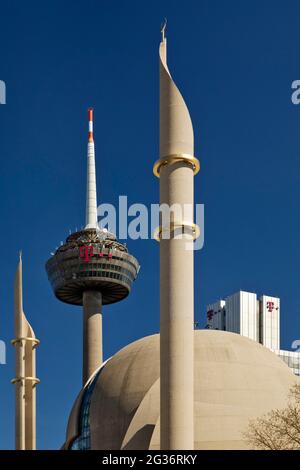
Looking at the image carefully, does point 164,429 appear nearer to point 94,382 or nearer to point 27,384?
point 27,384

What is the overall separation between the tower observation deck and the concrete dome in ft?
191

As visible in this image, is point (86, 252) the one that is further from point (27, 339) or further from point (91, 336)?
point (27, 339)

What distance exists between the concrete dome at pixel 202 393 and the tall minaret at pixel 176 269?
18499 millimetres

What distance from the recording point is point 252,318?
18612cm

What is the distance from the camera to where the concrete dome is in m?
61.8

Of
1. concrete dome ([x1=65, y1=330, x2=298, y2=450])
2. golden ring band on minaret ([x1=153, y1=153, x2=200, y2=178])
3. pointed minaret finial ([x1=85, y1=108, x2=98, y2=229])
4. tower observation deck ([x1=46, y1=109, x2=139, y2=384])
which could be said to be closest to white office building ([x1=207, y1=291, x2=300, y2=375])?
tower observation deck ([x1=46, y1=109, x2=139, y2=384])

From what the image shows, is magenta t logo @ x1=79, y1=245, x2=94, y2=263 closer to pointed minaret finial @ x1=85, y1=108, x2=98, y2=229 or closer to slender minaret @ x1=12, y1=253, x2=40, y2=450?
pointed minaret finial @ x1=85, y1=108, x2=98, y2=229

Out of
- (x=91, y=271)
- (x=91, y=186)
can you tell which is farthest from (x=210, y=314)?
(x=91, y=271)

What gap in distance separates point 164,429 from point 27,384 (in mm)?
26657

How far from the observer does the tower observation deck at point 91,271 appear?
145 meters

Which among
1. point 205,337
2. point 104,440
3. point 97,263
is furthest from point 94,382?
point 97,263

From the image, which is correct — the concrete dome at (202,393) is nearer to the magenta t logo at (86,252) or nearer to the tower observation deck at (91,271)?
the tower observation deck at (91,271)

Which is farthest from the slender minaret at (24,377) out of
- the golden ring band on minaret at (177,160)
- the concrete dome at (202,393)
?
the golden ring band on minaret at (177,160)
